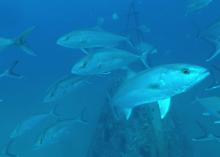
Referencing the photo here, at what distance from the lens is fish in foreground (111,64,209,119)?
297 cm

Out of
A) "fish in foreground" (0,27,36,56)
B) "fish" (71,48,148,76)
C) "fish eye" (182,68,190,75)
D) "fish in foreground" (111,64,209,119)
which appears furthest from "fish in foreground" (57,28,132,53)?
"fish eye" (182,68,190,75)

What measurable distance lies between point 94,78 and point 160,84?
15821 millimetres

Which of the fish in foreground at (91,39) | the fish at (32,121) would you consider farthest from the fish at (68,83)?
Result: the fish at (32,121)

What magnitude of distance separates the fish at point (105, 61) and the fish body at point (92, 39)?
15.3 inches

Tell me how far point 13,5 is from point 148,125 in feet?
84.8

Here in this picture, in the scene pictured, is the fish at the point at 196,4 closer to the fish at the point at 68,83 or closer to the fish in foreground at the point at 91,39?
the fish in foreground at the point at 91,39

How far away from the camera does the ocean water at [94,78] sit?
7949 millimetres

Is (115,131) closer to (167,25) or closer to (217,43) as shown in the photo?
(217,43)

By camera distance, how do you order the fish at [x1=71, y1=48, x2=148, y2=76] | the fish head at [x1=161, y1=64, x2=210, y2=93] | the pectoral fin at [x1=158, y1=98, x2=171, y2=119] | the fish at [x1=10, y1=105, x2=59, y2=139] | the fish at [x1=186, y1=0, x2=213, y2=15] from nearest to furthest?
the fish head at [x1=161, y1=64, x2=210, y2=93] < the pectoral fin at [x1=158, y1=98, x2=171, y2=119] < the fish at [x1=71, y1=48, x2=148, y2=76] < the fish at [x1=186, y1=0, x2=213, y2=15] < the fish at [x1=10, y1=105, x2=59, y2=139]

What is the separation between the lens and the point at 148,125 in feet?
23.1

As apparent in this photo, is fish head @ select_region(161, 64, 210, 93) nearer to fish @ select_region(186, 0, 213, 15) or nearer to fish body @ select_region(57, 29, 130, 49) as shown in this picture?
fish body @ select_region(57, 29, 130, 49)

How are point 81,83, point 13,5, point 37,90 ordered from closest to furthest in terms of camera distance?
point 81,83
point 37,90
point 13,5

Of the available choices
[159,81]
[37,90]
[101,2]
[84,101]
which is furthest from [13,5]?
[159,81]

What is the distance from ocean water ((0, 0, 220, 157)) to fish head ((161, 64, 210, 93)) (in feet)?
5.26
